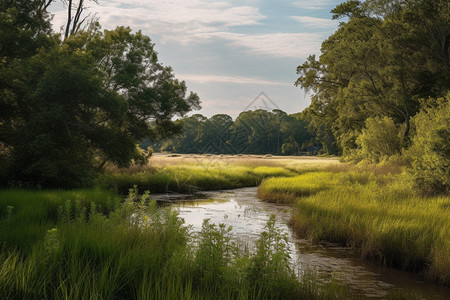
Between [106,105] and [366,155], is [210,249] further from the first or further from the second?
[366,155]

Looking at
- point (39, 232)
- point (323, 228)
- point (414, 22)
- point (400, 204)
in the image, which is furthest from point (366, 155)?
point (39, 232)

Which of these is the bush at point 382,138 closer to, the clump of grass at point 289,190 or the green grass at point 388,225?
the clump of grass at point 289,190

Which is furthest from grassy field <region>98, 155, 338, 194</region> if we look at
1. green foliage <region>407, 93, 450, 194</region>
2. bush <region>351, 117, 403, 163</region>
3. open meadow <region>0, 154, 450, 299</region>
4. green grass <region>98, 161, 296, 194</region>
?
green foliage <region>407, 93, 450, 194</region>

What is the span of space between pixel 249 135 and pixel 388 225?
306 ft

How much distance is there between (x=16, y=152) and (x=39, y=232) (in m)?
10.6

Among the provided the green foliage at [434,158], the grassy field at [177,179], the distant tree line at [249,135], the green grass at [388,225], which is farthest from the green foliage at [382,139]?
the distant tree line at [249,135]

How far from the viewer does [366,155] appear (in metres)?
29.8

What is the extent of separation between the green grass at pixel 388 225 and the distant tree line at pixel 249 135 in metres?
70.4

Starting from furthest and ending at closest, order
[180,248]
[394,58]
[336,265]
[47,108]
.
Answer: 1. [394,58]
2. [47,108]
3. [336,265]
4. [180,248]

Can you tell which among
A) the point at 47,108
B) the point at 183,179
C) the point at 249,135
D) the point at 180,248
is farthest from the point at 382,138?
the point at 249,135

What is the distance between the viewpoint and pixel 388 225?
970 centimetres

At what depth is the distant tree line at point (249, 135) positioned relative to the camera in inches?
3588

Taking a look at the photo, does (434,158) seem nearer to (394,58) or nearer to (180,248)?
(180,248)

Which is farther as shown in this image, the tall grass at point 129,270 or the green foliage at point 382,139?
the green foliage at point 382,139
